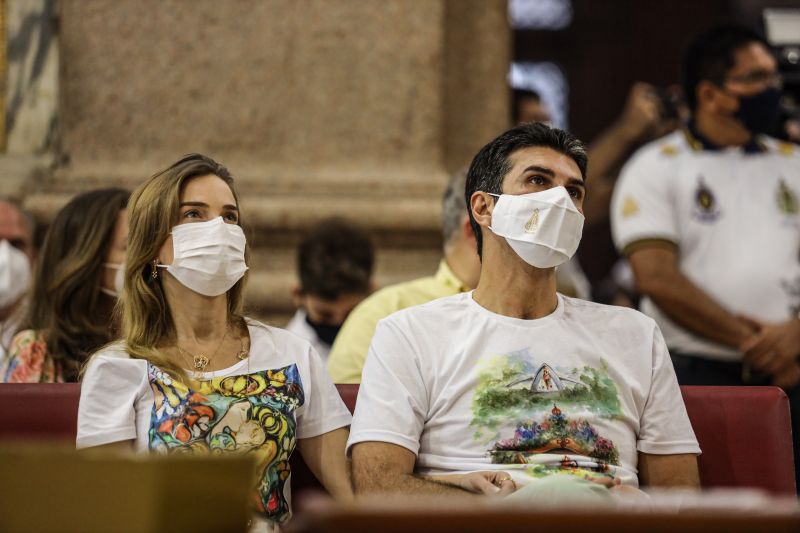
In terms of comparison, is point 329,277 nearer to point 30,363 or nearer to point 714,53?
point 30,363

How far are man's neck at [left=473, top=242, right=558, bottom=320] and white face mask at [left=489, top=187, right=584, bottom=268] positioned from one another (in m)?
0.03

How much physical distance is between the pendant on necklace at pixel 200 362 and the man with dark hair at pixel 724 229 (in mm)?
2194

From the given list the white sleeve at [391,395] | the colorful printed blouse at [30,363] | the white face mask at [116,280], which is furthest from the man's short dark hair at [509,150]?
the colorful printed blouse at [30,363]

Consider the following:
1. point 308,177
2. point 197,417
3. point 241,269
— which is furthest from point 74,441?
point 308,177

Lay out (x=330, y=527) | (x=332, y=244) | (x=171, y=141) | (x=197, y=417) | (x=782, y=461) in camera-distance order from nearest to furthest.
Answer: (x=330, y=527) < (x=197, y=417) < (x=782, y=461) < (x=332, y=244) < (x=171, y=141)

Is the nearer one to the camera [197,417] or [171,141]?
[197,417]

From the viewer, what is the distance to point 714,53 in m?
4.92

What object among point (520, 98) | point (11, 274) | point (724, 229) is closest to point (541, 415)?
point (724, 229)

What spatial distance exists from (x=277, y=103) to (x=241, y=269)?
2.11 meters

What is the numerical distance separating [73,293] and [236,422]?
3.58ft

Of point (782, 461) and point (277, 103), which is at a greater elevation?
point (277, 103)

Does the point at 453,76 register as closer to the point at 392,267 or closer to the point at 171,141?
the point at 392,267

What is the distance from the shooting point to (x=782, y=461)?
311cm

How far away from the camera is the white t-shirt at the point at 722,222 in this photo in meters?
4.57
